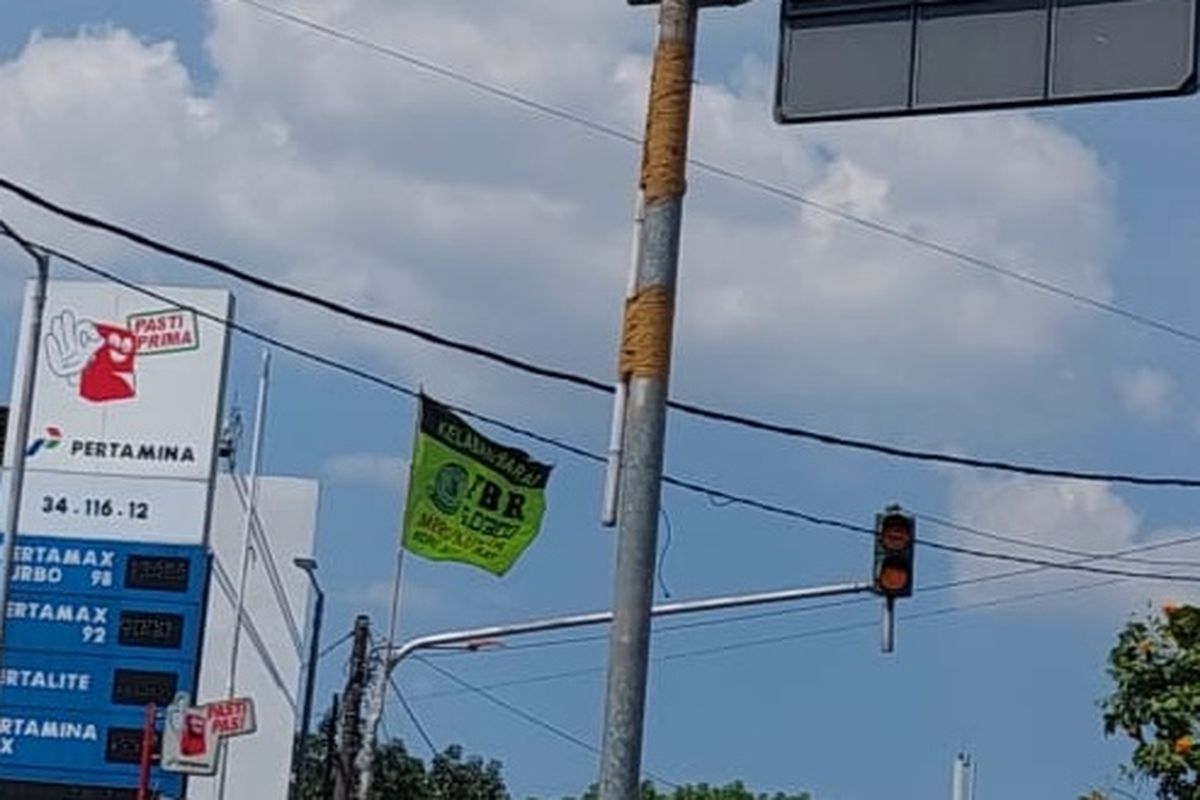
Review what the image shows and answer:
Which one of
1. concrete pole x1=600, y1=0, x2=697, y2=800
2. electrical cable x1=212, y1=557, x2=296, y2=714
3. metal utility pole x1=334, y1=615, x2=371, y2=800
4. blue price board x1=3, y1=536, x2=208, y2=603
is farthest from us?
electrical cable x1=212, y1=557, x2=296, y2=714

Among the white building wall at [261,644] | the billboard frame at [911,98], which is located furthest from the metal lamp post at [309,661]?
the billboard frame at [911,98]

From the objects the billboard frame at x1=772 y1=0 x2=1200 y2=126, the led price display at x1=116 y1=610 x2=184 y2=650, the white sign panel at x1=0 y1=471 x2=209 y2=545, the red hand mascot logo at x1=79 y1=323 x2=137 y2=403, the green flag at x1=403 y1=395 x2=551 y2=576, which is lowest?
the billboard frame at x1=772 y1=0 x2=1200 y2=126

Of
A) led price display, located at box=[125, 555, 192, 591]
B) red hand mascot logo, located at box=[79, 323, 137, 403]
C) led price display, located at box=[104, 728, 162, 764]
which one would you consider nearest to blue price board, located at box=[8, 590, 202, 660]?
led price display, located at box=[125, 555, 192, 591]

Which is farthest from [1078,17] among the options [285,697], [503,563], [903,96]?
[285,697]

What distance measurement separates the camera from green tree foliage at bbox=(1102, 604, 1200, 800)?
993 inches

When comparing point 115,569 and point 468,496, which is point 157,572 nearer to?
point 115,569

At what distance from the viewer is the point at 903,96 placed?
46.8 ft

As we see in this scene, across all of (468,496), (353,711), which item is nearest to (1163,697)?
(468,496)

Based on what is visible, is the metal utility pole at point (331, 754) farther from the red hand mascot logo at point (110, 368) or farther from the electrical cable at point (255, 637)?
the red hand mascot logo at point (110, 368)

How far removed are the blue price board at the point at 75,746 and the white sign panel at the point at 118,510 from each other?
9.04ft

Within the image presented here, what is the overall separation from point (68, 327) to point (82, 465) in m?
2.14

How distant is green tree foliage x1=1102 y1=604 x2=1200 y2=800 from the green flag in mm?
9149

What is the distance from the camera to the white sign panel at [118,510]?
42688mm

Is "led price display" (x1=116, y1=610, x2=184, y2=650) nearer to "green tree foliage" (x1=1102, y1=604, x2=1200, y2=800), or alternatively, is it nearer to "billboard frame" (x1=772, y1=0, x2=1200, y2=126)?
"green tree foliage" (x1=1102, y1=604, x2=1200, y2=800)
